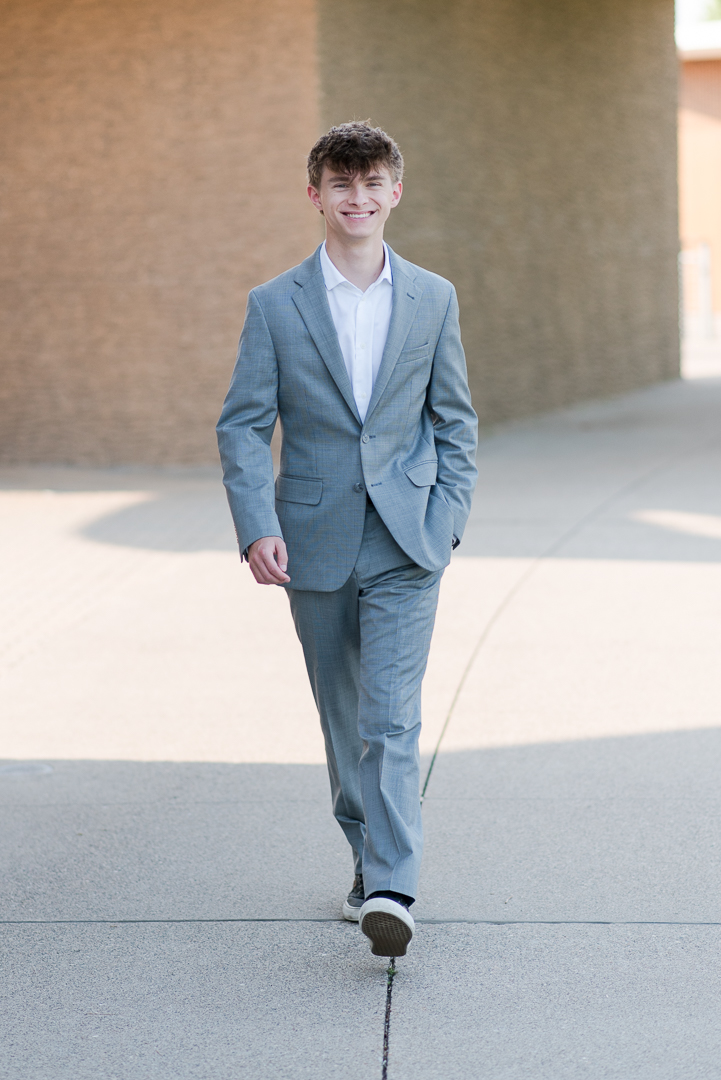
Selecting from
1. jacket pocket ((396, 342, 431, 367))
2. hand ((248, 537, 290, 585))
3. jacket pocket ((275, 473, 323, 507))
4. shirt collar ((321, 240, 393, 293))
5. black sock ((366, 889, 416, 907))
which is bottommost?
black sock ((366, 889, 416, 907))

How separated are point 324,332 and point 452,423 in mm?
409

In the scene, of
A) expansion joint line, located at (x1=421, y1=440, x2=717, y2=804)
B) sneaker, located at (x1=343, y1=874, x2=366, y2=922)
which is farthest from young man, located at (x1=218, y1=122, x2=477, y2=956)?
expansion joint line, located at (x1=421, y1=440, x2=717, y2=804)

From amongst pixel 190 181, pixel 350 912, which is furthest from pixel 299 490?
pixel 190 181

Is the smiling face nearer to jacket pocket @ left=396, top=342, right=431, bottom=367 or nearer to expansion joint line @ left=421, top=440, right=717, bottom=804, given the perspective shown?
jacket pocket @ left=396, top=342, right=431, bottom=367

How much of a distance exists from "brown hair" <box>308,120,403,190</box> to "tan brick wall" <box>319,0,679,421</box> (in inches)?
352

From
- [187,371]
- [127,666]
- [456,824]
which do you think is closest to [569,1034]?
[456,824]

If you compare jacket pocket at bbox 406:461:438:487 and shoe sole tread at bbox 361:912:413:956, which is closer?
shoe sole tread at bbox 361:912:413:956

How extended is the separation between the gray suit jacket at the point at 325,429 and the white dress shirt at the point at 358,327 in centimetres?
4

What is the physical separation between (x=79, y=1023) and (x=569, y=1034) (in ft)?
3.56

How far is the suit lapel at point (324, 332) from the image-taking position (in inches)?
127

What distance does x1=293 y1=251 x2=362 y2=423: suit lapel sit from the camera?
10.6 feet

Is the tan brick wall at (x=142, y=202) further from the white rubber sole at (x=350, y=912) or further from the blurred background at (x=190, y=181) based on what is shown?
the white rubber sole at (x=350, y=912)

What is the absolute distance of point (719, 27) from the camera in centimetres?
3353

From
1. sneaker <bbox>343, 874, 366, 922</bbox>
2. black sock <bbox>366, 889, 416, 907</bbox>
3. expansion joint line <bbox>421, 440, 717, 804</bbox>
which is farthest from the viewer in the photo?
expansion joint line <bbox>421, 440, 717, 804</bbox>
